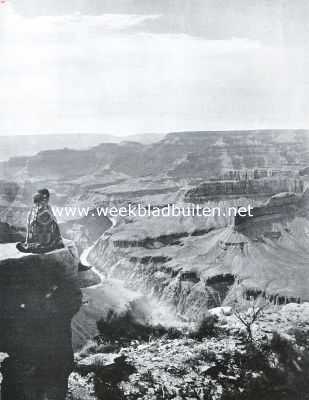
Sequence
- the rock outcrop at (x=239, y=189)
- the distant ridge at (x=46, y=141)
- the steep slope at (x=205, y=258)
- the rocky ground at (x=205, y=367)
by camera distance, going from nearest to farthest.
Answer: the rocky ground at (x=205, y=367), the steep slope at (x=205, y=258), the distant ridge at (x=46, y=141), the rock outcrop at (x=239, y=189)

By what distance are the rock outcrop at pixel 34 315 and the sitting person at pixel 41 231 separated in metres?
0.36

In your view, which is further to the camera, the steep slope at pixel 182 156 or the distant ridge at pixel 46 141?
the steep slope at pixel 182 156

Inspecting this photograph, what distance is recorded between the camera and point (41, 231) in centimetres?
1677

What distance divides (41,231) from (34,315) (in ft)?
9.04

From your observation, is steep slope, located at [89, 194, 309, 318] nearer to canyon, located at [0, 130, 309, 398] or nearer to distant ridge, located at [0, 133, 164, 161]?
canyon, located at [0, 130, 309, 398]

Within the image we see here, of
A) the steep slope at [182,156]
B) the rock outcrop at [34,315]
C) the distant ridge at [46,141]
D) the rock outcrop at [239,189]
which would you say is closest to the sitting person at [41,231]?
the rock outcrop at [34,315]

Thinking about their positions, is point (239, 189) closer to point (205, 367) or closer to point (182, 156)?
point (182, 156)

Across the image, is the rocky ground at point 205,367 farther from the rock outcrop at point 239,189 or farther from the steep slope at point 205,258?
the rock outcrop at point 239,189

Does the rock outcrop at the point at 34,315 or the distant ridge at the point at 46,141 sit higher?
the distant ridge at the point at 46,141

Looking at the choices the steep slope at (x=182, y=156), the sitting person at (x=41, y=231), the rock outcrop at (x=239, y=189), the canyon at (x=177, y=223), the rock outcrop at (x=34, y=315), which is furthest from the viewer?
the steep slope at (x=182, y=156)

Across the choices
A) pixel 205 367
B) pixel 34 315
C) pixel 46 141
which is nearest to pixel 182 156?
pixel 46 141

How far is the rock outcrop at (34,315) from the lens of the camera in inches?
605

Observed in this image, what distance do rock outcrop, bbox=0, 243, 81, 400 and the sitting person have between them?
1.17ft

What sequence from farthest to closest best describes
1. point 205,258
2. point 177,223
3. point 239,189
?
point 239,189
point 177,223
point 205,258
